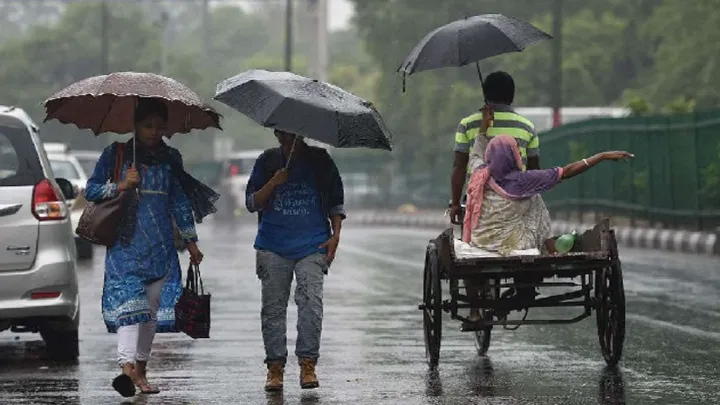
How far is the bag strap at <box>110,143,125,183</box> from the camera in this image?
962 cm

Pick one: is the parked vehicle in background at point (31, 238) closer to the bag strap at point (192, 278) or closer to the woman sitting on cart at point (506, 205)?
the bag strap at point (192, 278)

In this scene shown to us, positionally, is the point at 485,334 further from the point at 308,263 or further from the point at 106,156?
the point at 106,156

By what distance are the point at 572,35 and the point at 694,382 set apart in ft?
154

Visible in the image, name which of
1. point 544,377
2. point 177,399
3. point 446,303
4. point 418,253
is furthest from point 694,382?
point 418,253

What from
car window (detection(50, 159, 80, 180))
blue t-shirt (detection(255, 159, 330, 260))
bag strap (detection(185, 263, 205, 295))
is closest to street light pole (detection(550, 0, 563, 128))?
car window (detection(50, 159, 80, 180))

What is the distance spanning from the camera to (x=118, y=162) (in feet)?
31.6

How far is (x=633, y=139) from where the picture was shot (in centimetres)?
3136

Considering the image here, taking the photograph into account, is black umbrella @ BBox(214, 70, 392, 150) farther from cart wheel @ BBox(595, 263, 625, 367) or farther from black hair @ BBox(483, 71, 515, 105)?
cart wheel @ BBox(595, 263, 625, 367)

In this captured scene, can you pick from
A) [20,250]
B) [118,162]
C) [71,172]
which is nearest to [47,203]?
[20,250]

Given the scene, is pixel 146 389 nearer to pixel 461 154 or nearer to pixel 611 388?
pixel 611 388

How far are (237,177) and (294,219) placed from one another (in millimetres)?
39952

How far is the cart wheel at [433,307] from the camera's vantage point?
34.5 ft

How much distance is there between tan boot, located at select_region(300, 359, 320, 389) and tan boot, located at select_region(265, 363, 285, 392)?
0.11 metres

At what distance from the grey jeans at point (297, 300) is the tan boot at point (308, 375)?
0.03 m
